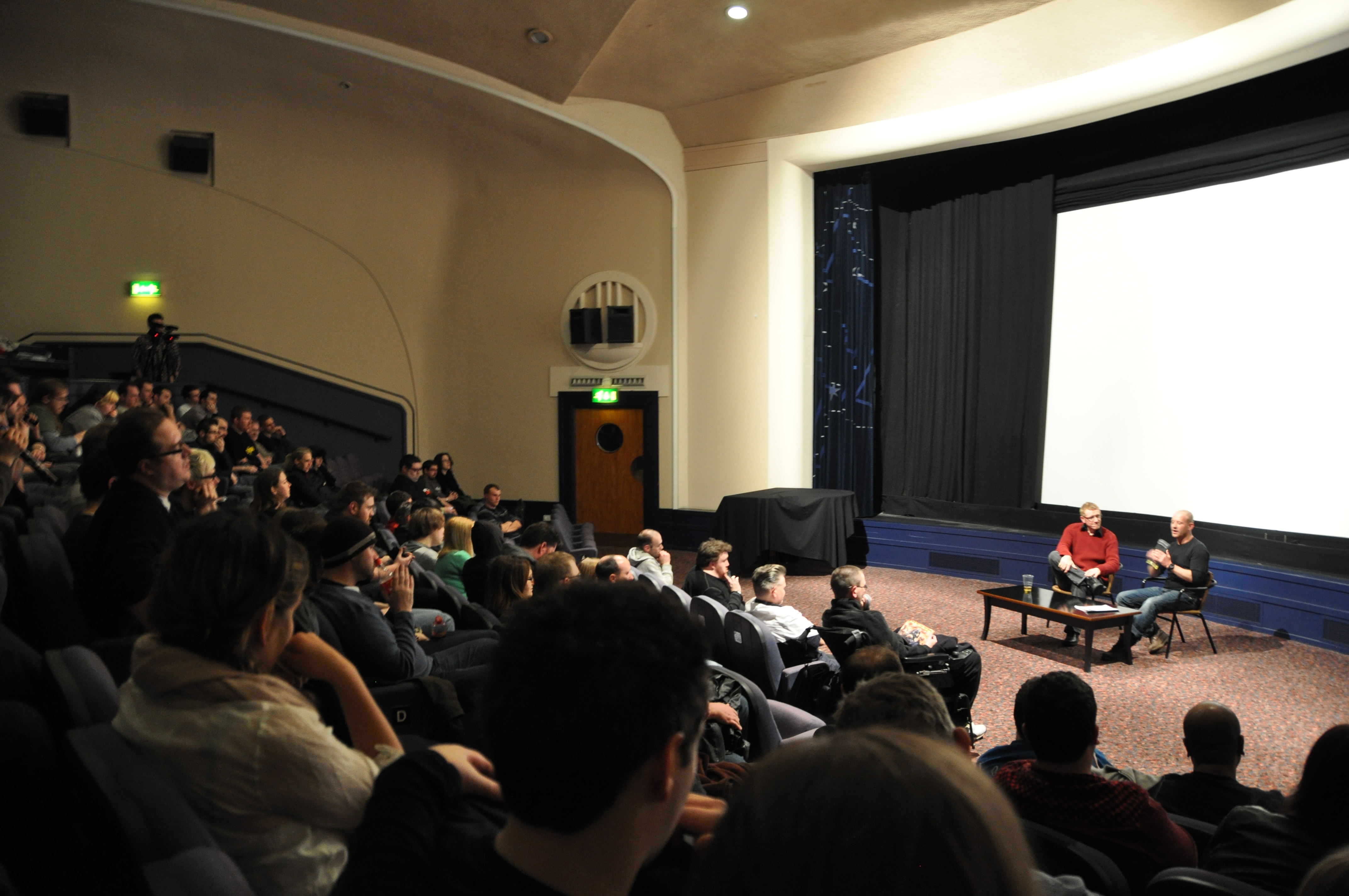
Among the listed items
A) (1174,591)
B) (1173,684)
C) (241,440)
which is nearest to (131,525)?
(1173,684)

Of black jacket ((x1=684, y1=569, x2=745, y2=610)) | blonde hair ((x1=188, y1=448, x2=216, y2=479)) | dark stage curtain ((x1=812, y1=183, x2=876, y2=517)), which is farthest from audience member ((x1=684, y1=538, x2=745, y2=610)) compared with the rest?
dark stage curtain ((x1=812, y1=183, x2=876, y2=517))

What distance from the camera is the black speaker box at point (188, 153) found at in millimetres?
9875

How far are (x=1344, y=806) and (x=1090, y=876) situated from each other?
55 centimetres

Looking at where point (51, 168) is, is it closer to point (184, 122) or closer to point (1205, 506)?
point (184, 122)

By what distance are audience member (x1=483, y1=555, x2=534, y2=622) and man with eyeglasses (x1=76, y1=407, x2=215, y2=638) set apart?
1409mm

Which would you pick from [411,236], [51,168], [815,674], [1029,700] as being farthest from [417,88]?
[1029,700]

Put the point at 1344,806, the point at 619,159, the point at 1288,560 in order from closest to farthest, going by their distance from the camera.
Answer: the point at 1344,806
the point at 1288,560
the point at 619,159

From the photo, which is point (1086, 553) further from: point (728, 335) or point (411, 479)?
point (411, 479)

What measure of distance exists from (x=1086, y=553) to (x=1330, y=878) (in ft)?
20.9

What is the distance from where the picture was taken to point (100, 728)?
4.37 feet

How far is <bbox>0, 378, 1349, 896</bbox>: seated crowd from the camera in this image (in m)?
0.57

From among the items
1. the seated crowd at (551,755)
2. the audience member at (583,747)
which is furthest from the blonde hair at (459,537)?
the audience member at (583,747)

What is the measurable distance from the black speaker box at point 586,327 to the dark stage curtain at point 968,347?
3510 millimetres

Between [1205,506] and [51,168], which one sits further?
[51,168]
